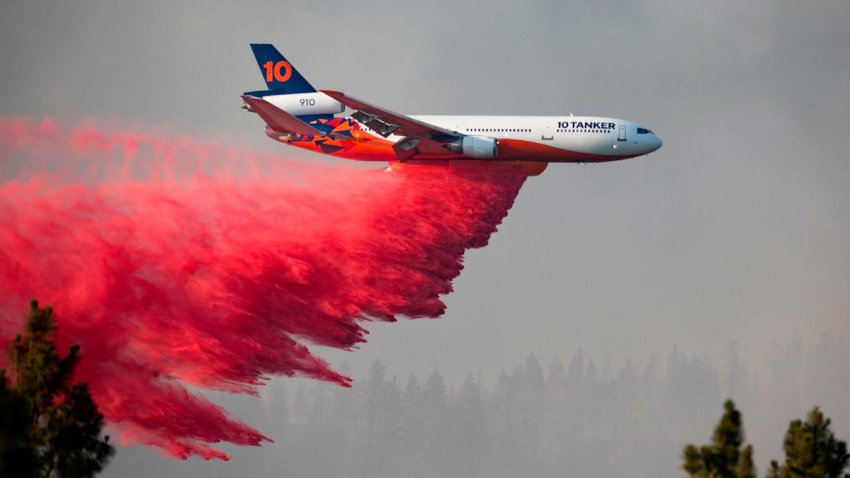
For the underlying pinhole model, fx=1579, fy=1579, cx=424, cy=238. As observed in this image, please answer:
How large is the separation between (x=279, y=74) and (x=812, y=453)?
154 ft

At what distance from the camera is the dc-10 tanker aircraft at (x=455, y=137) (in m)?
84.5

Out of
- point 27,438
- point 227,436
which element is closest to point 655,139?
point 227,436

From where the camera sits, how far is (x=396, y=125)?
8450 centimetres

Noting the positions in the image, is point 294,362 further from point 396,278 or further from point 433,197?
point 433,197

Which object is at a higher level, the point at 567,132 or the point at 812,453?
the point at 567,132

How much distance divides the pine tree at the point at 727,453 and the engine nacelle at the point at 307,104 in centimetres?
4194

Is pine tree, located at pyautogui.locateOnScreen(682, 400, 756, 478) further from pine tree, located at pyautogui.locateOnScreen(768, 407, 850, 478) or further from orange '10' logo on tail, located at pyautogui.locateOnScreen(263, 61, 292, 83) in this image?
orange '10' logo on tail, located at pyautogui.locateOnScreen(263, 61, 292, 83)

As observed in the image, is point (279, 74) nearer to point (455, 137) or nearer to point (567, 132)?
point (455, 137)

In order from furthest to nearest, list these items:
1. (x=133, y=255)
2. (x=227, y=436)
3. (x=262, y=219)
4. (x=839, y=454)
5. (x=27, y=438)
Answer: (x=262, y=219), (x=133, y=255), (x=227, y=436), (x=839, y=454), (x=27, y=438)

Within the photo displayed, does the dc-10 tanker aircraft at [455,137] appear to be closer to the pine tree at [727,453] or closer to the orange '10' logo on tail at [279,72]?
the orange '10' logo on tail at [279,72]

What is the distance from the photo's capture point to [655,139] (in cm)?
8788

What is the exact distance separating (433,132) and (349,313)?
12665 millimetres

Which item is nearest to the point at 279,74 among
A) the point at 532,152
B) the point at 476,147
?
the point at 476,147

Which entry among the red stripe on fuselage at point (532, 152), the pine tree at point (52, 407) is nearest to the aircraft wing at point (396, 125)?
the red stripe on fuselage at point (532, 152)
